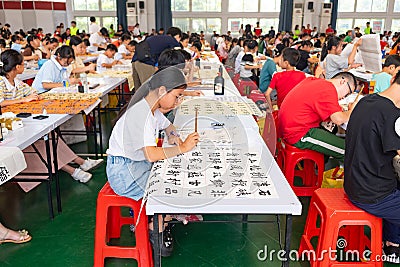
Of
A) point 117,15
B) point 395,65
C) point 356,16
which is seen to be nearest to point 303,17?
point 356,16

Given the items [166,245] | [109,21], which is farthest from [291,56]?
[109,21]

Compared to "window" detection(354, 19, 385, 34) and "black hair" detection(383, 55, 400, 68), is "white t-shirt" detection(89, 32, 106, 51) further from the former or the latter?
"window" detection(354, 19, 385, 34)

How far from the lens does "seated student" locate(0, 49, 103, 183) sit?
3.07 meters

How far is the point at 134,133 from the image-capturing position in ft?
6.11

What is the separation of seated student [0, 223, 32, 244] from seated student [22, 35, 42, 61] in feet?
16.3

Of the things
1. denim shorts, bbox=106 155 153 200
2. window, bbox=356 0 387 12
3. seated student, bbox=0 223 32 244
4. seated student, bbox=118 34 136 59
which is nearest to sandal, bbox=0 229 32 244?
seated student, bbox=0 223 32 244

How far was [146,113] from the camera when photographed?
72.2 inches

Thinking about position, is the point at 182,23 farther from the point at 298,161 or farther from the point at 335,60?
the point at 298,161

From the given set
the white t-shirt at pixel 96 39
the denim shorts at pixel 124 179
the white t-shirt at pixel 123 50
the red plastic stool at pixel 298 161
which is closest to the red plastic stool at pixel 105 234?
the denim shorts at pixel 124 179

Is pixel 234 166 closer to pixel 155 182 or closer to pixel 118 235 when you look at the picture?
pixel 155 182

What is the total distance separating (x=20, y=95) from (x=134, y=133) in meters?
1.87

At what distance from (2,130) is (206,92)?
202cm

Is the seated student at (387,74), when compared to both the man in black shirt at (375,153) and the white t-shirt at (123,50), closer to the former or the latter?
the man in black shirt at (375,153)

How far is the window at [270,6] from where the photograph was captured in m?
15.9
